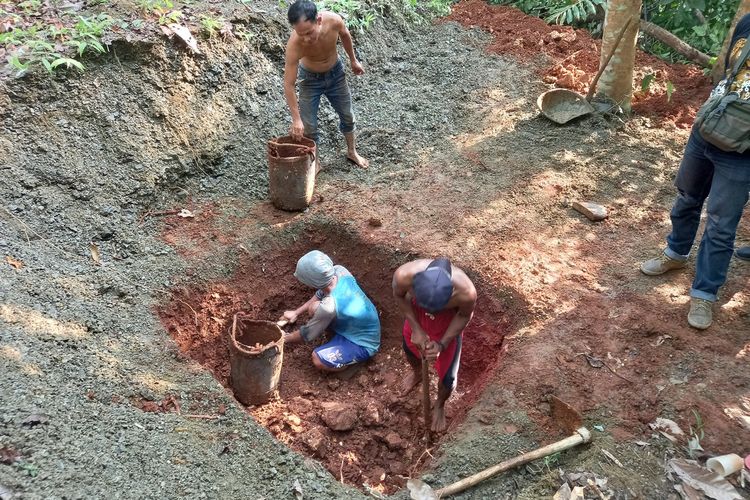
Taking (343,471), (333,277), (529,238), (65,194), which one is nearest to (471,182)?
(529,238)

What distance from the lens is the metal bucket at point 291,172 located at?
518cm

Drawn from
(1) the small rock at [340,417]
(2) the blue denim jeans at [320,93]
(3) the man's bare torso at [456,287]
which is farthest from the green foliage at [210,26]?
(1) the small rock at [340,417]

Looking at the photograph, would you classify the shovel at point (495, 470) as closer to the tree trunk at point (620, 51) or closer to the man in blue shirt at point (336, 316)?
the man in blue shirt at point (336, 316)

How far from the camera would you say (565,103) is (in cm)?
685

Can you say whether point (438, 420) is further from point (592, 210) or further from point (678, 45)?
point (678, 45)

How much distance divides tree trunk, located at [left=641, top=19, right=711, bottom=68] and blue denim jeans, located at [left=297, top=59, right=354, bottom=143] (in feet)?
14.4

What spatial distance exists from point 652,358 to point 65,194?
462cm

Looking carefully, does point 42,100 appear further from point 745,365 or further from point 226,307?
point 745,365

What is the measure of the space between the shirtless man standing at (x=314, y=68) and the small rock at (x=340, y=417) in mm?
2459

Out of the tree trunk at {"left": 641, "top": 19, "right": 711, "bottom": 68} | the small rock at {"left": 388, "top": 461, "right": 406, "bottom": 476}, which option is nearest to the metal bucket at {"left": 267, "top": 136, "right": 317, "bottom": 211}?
the small rock at {"left": 388, "top": 461, "right": 406, "bottom": 476}

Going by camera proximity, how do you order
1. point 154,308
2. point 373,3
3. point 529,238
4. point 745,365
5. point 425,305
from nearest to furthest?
point 425,305
point 745,365
point 154,308
point 529,238
point 373,3

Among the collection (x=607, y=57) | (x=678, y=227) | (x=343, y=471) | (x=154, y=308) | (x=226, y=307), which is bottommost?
(x=343, y=471)

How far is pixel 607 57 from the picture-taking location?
6.50 metres

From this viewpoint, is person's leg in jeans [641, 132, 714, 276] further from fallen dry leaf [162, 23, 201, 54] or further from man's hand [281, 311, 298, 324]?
fallen dry leaf [162, 23, 201, 54]
